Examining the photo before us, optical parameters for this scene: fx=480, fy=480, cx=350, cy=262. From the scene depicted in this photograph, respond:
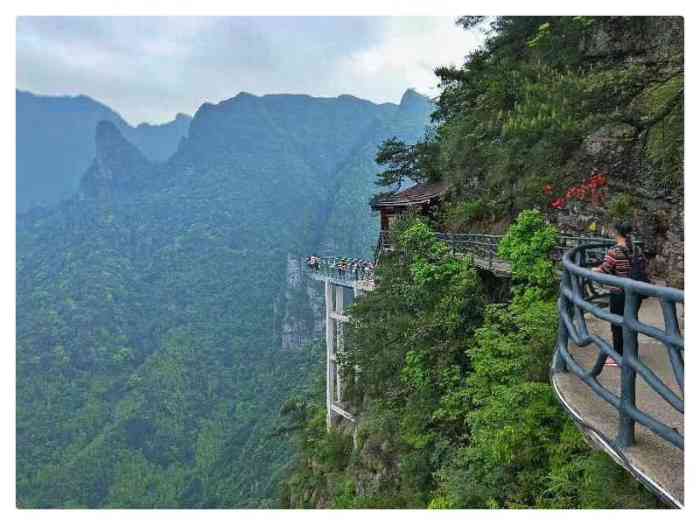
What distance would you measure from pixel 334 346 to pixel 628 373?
1592 centimetres

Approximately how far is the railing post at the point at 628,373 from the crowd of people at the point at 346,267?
487 inches

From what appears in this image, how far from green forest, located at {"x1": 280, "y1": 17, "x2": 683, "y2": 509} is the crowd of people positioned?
394cm

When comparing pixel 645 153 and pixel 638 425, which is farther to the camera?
pixel 645 153

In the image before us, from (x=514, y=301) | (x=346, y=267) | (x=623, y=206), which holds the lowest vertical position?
(x=514, y=301)

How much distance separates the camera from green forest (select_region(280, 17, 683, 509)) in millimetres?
3953

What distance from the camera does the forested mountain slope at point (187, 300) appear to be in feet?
123

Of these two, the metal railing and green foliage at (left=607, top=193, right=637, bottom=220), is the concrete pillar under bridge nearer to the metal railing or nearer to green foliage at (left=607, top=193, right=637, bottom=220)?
green foliage at (left=607, top=193, right=637, bottom=220)

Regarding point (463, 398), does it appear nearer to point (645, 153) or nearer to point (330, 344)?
point (645, 153)

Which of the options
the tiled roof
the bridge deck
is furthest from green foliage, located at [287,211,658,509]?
the tiled roof

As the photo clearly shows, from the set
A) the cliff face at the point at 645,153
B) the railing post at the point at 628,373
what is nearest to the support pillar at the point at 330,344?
the cliff face at the point at 645,153

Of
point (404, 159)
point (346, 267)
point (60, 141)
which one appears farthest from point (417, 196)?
point (60, 141)

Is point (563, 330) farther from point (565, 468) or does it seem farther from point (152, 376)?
point (152, 376)

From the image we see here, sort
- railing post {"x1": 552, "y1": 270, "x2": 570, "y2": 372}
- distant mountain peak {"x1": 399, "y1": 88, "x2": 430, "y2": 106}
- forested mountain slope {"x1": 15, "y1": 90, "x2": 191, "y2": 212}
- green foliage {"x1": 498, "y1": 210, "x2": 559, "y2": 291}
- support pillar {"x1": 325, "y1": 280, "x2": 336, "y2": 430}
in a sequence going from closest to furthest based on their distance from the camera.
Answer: railing post {"x1": 552, "y1": 270, "x2": 570, "y2": 372} < green foliage {"x1": 498, "y1": 210, "x2": 559, "y2": 291} < support pillar {"x1": 325, "y1": 280, "x2": 336, "y2": 430} < distant mountain peak {"x1": 399, "y1": 88, "x2": 430, "y2": 106} < forested mountain slope {"x1": 15, "y1": 90, "x2": 191, "y2": 212}

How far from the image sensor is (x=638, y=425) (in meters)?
2.19
